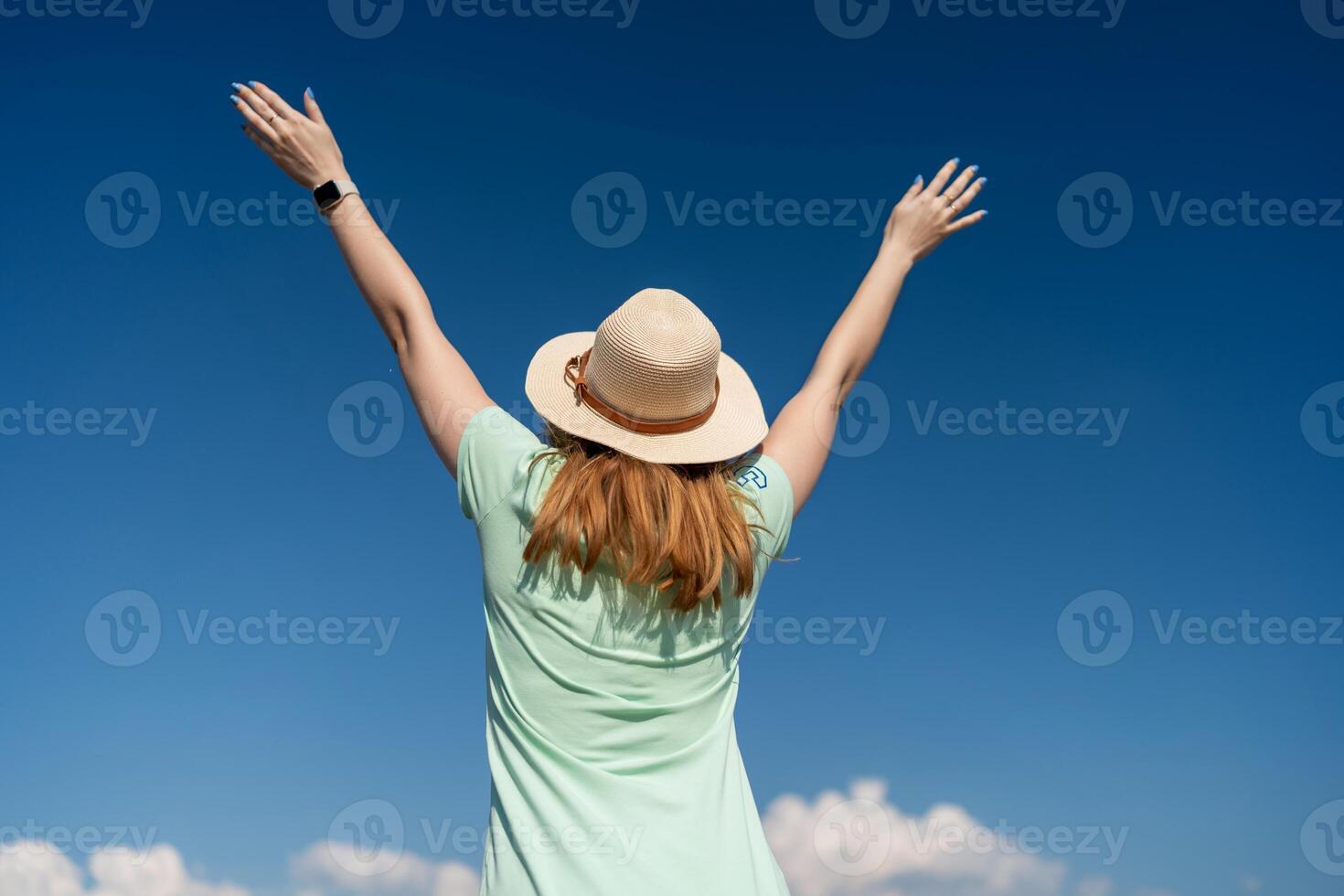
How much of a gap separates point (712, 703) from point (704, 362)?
817 mm

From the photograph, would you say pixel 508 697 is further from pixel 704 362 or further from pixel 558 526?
pixel 704 362

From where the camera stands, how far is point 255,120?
3.20 meters

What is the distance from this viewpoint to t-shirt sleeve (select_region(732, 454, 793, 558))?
9.43 feet

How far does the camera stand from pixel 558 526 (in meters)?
2.57

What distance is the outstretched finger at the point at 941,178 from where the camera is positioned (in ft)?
12.6

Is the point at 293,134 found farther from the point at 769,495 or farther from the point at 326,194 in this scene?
the point at 769,495

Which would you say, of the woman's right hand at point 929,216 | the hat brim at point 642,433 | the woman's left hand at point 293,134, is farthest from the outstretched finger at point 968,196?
the woman's left hand at point 293,134

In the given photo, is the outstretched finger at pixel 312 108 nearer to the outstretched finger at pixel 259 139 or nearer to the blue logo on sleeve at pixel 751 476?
the outstretched finger at pixel 259 139

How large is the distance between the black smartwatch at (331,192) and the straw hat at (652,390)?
2.37ft

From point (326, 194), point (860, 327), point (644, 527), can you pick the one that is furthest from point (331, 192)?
point (860, 327)

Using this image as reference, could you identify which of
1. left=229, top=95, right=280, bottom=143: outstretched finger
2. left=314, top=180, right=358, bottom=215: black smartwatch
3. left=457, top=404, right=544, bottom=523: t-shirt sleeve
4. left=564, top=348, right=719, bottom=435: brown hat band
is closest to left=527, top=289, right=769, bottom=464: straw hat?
left=564, top=348, right=719, bottom=435: brown hat band

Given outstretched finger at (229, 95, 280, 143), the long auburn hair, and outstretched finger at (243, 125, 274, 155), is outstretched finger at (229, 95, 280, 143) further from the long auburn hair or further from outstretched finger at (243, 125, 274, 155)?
the long auburn hair

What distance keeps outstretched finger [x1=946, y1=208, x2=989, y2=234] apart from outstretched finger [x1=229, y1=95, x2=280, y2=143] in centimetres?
207

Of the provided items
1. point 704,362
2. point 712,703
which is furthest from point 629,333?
point 712,703
